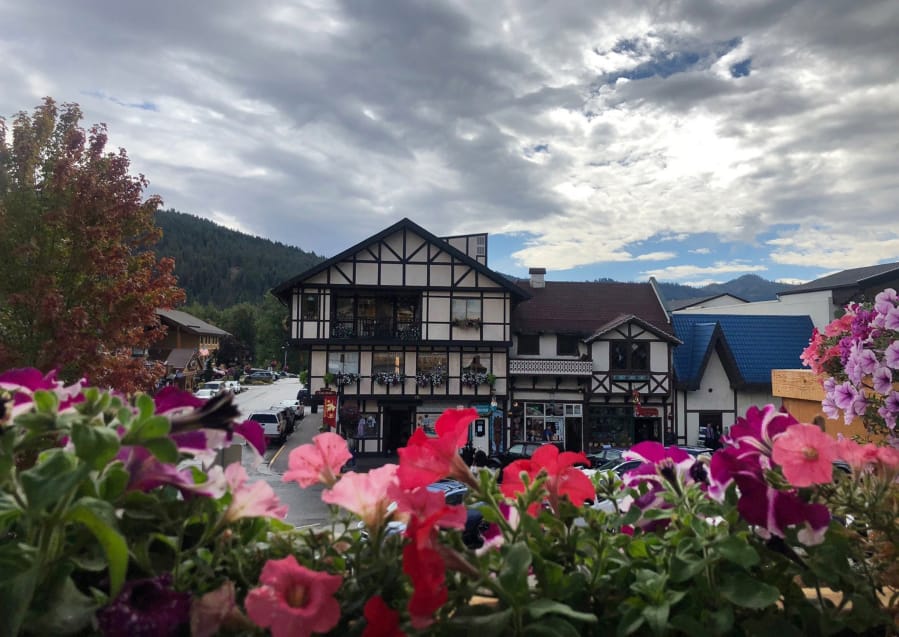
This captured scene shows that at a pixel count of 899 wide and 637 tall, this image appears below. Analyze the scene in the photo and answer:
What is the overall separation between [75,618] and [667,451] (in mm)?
1278

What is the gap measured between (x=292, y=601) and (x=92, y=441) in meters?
0.36

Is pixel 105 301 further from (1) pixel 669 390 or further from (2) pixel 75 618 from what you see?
(1) pixel 669 390

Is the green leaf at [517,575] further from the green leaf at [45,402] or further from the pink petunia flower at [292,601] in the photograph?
the green leaf at [45,402]

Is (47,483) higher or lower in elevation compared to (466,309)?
lower

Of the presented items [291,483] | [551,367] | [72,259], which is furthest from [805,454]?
[551,367]

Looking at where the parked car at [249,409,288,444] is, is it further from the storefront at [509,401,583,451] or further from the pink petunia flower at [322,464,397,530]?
the pink petunia flower at [322,464,397,530]

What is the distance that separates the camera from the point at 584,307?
2416cm

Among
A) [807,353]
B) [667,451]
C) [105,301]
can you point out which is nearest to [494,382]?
[105,301]

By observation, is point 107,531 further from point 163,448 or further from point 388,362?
point 388,362

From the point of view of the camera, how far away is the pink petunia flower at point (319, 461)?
1.15 metres

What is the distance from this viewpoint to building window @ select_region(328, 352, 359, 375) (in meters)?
20.6

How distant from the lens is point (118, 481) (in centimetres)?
89

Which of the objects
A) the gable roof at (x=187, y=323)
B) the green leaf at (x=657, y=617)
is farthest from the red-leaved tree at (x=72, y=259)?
the gable roof at (x=187, y=323)

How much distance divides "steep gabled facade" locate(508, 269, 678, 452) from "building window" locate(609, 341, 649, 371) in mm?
22
